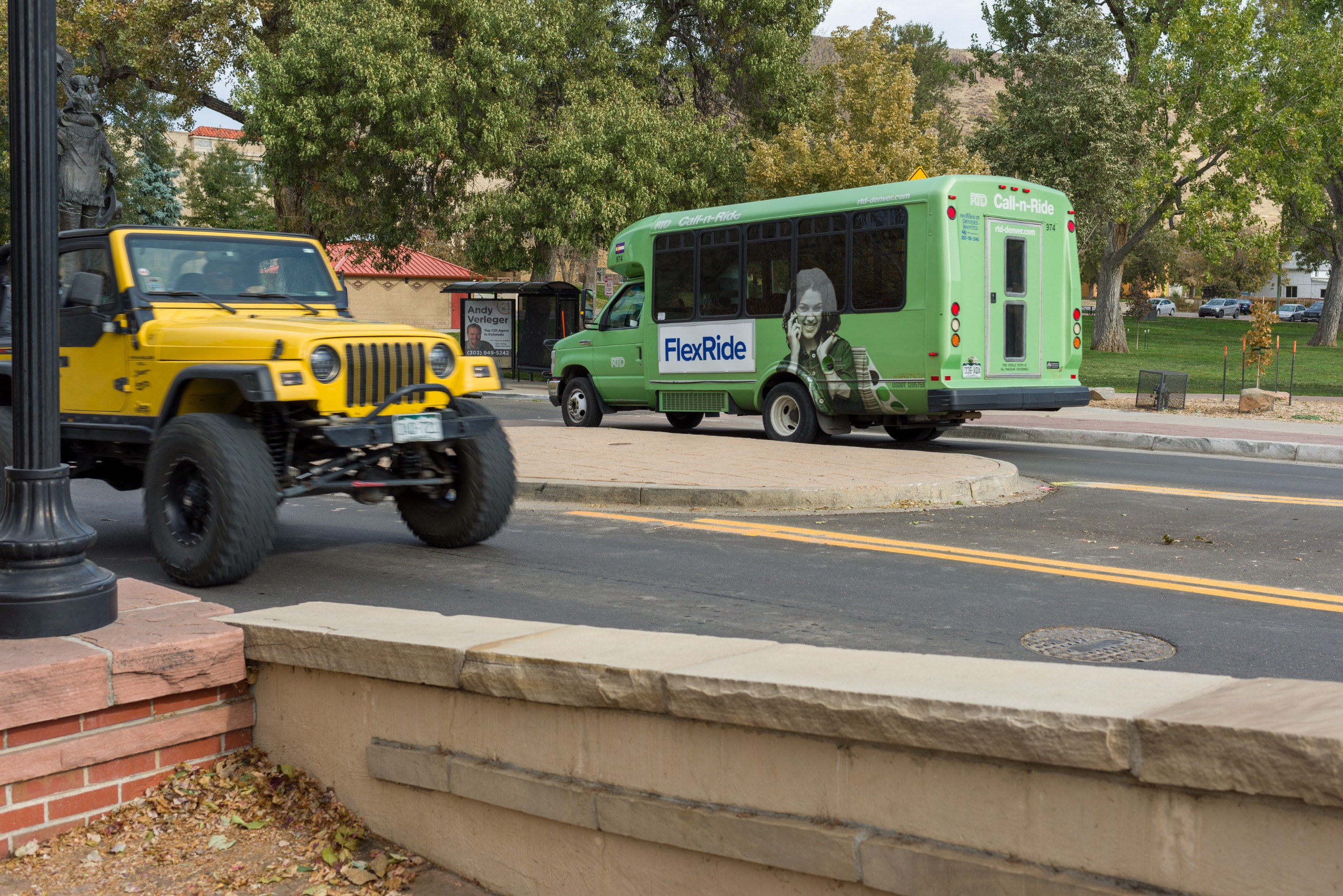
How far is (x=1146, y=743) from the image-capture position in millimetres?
2529

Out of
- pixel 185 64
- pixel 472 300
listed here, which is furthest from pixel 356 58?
pixel 185 64

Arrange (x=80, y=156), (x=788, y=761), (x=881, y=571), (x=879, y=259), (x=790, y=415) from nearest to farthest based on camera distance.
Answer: (x=788, y=761) → (x=881, y=571) → (x=879, y=259) → (x=790, y=415) → (x=80, y=156)

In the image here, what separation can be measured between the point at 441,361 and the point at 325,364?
750 millimetres

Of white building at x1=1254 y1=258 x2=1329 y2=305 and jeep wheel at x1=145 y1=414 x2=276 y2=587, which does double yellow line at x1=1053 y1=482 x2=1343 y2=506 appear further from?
white building at x1=1254 y1=258 x2=1329 y2=305

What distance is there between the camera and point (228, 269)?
319 inches

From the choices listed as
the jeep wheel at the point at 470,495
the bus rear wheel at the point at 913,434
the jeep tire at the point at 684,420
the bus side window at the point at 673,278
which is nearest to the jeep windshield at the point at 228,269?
the jeep wheel at the point at 470,495

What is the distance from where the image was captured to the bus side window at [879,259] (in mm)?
13930

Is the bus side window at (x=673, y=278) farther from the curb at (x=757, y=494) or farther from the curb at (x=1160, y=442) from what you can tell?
the curb at (x=757, y=494)

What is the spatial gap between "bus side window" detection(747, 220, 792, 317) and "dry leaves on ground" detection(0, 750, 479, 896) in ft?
38.4

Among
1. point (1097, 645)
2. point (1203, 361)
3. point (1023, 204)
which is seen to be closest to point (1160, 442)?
point (1023, 204)

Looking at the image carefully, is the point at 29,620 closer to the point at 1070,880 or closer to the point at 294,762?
the point at 294,762

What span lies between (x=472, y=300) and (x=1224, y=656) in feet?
90.2

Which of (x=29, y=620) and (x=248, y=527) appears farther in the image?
(x=248, y=527)

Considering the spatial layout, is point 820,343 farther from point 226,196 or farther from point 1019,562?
point 226,196
